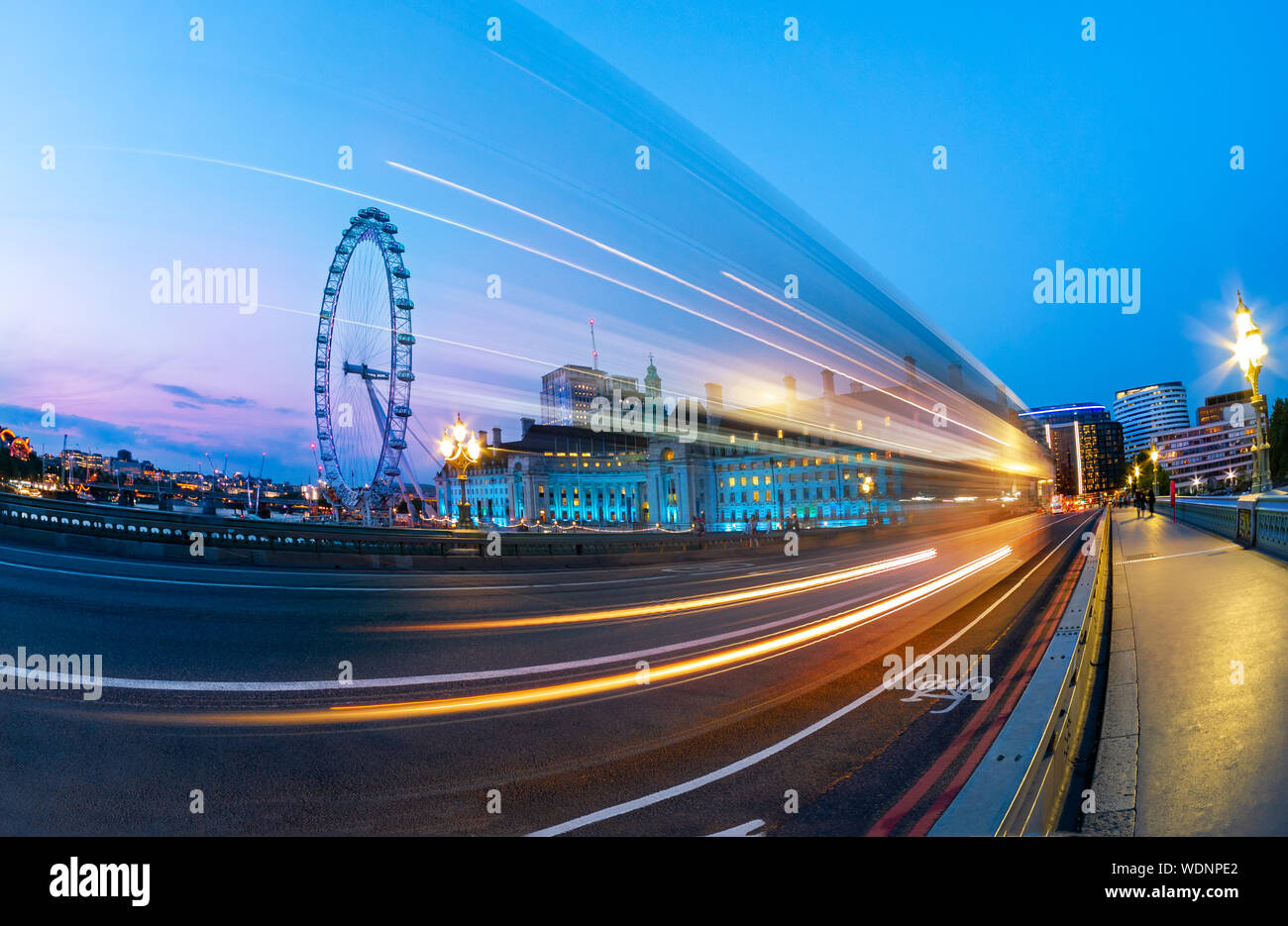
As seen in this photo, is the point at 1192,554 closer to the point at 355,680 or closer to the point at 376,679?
the point at 376,679

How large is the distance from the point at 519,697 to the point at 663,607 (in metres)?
8.20

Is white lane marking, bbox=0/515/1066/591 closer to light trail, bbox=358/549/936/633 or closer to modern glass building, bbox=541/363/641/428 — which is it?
light trail, bbox=358/549/936/633

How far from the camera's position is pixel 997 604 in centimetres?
1525

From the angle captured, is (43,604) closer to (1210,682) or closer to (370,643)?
(370,643)

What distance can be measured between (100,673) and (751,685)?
868cm

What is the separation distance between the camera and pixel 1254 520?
640 inches

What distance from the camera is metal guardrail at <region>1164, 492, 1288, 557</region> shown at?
46.2ft

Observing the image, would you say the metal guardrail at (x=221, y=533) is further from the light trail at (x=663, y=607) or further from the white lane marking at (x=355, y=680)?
the white lane marking at (x=355, y=680)

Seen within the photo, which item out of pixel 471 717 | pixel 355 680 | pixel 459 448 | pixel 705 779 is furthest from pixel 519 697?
pixel 459 448

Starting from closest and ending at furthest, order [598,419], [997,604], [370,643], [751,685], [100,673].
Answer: [100,673]
[751,685]
[370,643]
[997,604]
[598,419]

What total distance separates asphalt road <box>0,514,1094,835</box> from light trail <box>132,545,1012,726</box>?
0.04 m

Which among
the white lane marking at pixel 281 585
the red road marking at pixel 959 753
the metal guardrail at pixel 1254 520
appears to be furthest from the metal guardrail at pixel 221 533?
the metal guardrail at pixel 1254 520

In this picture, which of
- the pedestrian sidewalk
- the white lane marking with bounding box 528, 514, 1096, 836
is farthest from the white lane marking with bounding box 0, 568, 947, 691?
the pedestrian sidewalk
